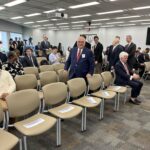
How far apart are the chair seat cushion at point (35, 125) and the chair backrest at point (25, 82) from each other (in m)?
0.97

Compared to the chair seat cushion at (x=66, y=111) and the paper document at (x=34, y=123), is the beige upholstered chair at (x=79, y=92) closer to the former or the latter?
the chair seat cushion at (x=66, y=111)

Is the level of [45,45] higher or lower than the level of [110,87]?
higher

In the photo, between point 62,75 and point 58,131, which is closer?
point 58,131

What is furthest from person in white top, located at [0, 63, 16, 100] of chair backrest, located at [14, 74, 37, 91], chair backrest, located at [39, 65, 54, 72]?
chair backrest, located at [39, 65, 54, 72]

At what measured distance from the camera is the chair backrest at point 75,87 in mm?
2852

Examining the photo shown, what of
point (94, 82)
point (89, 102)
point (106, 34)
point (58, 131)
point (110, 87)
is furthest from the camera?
point (106, 34)

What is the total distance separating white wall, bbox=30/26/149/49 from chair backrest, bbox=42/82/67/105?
12978 millimetres

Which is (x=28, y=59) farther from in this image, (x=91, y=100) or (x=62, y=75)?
(x=91, y=100)

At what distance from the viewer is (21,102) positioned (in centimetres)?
216

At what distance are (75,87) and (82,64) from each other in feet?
2.20

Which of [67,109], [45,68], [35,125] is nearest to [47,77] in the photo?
[45,68]

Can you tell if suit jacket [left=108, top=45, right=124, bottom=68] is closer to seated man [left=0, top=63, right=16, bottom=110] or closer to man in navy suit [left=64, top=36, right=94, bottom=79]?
man in navy suit [left=64, top=36, right=94, bottom=79]

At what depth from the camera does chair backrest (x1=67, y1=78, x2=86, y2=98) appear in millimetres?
2852

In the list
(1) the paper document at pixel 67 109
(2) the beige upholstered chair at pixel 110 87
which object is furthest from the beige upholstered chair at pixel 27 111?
(2) the beige upholstered chair at pixel 110 87
